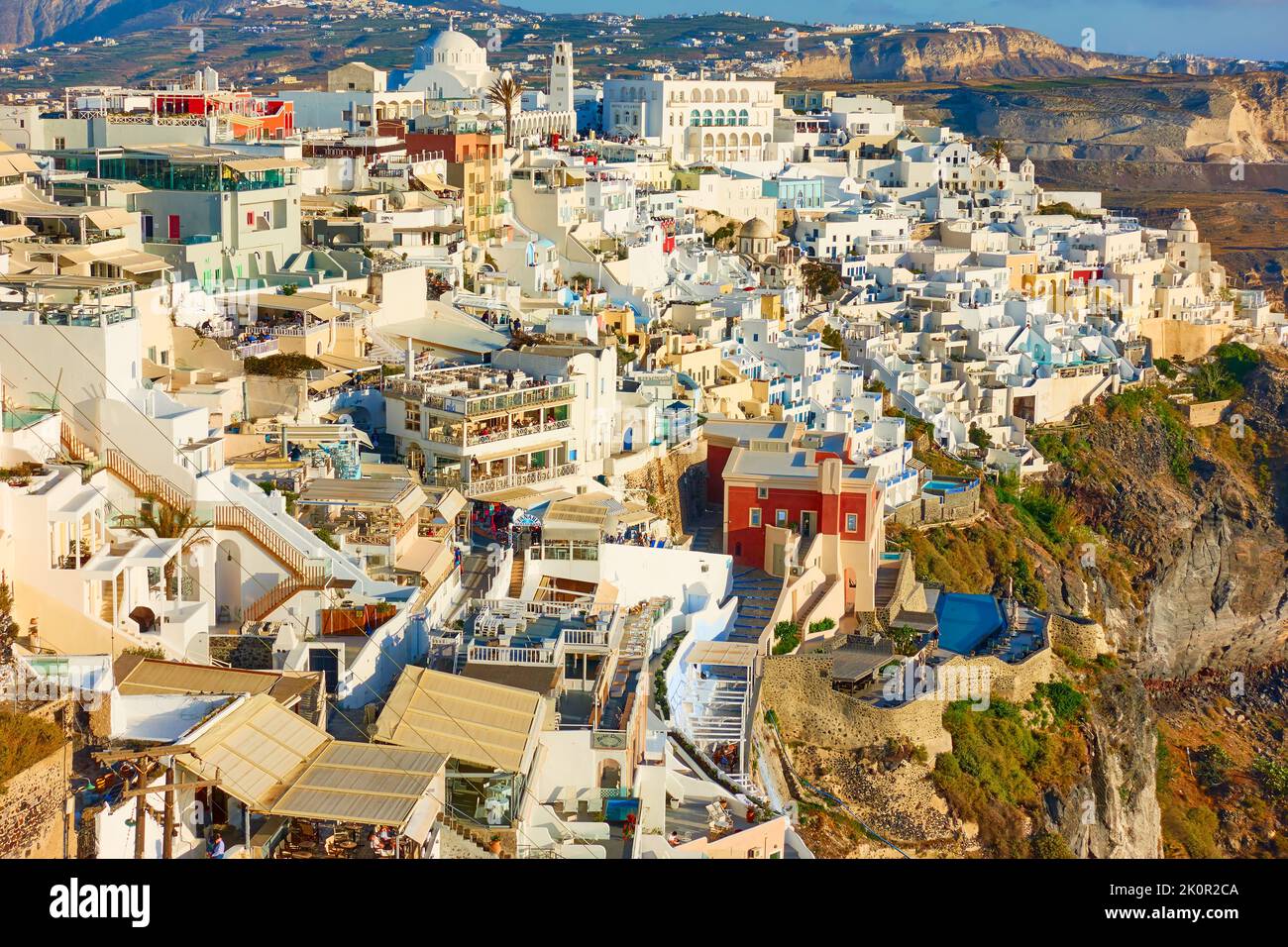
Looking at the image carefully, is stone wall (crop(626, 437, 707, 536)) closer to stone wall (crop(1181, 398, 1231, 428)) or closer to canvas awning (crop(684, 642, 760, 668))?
canvas awning (crop(684, 642, 760, 668))

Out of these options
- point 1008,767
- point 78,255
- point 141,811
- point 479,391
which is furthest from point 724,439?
point 141,811

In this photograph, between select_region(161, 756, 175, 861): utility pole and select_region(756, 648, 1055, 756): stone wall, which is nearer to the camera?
select_region(161, 756, 175, 861): utility pole

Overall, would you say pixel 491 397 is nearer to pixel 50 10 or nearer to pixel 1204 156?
pixel 1204 156

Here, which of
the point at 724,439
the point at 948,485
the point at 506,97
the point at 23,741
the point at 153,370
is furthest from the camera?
the point at 506,97

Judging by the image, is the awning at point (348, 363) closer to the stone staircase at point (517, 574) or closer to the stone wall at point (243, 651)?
the stone staircase at point (517, 574)

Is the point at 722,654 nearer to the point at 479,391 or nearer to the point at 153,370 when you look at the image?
the point at 479,391

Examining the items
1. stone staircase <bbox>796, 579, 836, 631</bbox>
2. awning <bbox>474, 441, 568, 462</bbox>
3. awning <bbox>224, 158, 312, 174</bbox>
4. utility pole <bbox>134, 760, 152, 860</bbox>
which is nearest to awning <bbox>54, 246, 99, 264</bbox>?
awning <bbox>224, 158, 312, 174</bbox>
